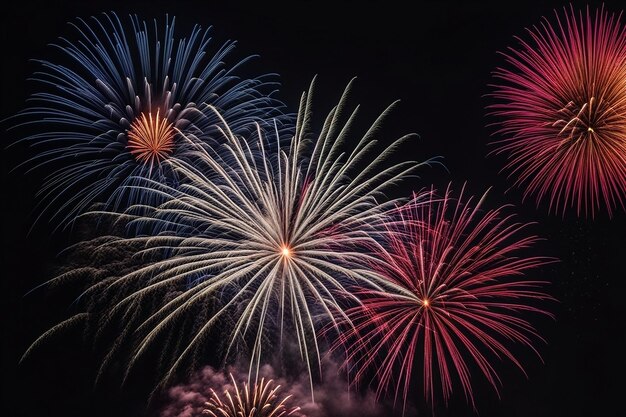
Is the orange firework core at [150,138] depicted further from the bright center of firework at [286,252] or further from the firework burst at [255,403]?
the firework burst at [255,403]

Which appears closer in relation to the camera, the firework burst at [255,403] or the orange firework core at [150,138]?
the orange firework core at [150,138]

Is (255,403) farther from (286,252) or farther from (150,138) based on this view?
(150,138)

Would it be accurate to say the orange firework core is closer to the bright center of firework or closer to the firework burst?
the bright center of firework

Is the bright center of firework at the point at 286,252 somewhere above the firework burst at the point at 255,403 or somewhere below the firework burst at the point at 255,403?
above

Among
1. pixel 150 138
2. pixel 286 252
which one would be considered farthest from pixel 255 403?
pixel 150 138

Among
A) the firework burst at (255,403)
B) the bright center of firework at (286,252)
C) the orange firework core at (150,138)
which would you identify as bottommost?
the firework burst at (255,403)

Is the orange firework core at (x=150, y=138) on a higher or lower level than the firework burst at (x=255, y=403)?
higher

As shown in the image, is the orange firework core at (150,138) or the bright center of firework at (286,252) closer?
the bright center of firework at (286,252)
